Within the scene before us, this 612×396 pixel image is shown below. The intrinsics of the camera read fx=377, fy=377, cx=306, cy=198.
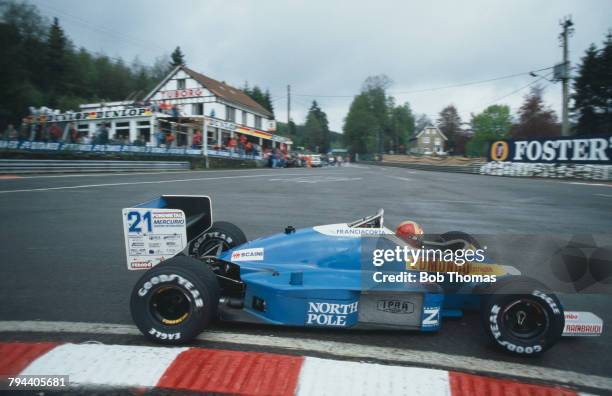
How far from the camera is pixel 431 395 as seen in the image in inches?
82.0

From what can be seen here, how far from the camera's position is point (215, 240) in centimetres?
389

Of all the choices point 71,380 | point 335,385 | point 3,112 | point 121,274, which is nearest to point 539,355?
point 335,385

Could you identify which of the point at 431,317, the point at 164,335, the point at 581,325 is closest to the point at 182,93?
the point at 164,335

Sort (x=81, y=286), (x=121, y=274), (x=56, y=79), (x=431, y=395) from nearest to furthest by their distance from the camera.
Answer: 1. (x=431, y=395)
2. (x=81, y=286)
3. (x=121, y=274)
4. (x=56, y=79)

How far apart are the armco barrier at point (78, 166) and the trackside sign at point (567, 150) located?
2066cm

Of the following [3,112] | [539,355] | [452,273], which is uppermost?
[3,112]

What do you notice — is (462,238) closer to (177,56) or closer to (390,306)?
(390,306)

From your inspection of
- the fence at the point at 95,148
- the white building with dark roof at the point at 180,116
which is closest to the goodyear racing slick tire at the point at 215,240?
the fence at the point at 95,148

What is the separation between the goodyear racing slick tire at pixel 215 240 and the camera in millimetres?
3869

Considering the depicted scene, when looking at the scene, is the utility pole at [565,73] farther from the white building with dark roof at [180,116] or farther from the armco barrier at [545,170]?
the white building with dark roof at [180,116]

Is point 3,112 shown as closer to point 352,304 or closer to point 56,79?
point 56,79

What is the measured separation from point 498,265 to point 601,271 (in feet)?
2.37

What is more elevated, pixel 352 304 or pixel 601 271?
pixel 601 271

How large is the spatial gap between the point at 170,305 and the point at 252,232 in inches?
132
